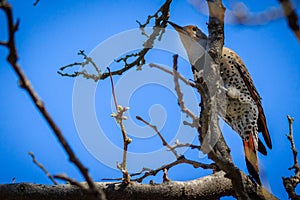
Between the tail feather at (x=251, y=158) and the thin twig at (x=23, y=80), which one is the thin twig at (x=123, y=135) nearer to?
the thin twig at (x=23, y=80)

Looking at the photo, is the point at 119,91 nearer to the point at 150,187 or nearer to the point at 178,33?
the point at 150,187

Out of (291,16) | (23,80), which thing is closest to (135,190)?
(23,80)

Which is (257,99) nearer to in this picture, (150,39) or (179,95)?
(150,39)

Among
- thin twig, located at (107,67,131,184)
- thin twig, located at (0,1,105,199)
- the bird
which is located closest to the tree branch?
thin twig, located at (107,67,131,184)

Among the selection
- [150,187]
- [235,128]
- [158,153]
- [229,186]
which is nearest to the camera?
[150,187]

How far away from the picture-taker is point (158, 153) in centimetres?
313

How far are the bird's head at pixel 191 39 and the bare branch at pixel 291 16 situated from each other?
3.06 meters

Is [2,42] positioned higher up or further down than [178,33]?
further down

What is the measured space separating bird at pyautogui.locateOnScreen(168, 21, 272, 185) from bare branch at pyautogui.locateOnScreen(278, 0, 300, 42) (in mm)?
2765

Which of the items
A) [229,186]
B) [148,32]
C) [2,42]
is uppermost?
[148,32]

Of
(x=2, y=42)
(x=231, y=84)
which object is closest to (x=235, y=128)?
(x=231, y=84)

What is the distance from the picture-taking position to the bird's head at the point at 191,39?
4040mm

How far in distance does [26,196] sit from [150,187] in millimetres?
706

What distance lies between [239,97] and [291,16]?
11.1 feet
